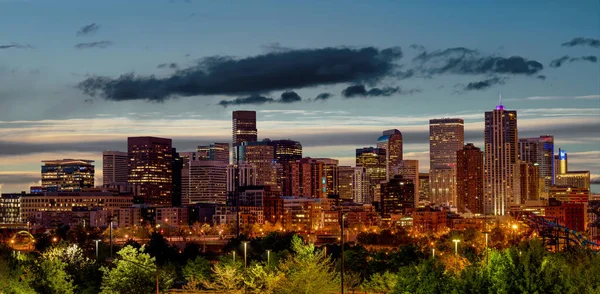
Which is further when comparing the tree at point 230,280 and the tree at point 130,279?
the tree at point 230,280

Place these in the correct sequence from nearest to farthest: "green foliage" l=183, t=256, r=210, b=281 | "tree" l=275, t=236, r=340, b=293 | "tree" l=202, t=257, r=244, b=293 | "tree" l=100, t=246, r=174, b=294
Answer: "tree" l=100, t=246, r=174, b=294 → "tree" l=275, t=236, r=340, b=293 → "tree" l=202, t=257, r=244, b=293 → "green foliage" l=183, t=256, r=210, b=281

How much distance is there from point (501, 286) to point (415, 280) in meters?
11.0

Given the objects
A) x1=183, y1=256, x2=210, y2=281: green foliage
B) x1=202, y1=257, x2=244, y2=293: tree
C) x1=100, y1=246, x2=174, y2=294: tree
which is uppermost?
x1=100, y1=246, x2=174, y2=294: tree

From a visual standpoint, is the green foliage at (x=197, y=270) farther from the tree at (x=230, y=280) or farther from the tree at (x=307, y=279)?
the tree at (x=307, y=279)

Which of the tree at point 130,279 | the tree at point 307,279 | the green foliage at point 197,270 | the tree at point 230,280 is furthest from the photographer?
the green foliage at point 197,270

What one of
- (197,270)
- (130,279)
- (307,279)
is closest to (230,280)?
(307,279)

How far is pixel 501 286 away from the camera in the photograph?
42.9 meters

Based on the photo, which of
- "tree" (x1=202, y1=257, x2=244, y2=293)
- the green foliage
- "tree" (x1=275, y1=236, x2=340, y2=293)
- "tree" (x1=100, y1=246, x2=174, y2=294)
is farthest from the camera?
the green foliage

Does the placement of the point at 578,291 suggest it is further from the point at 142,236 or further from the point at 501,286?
the point at 142,236

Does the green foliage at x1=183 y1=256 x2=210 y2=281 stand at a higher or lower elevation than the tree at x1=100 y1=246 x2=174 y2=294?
lower

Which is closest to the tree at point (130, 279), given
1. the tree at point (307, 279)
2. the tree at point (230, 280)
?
the tree at point (230, 280)

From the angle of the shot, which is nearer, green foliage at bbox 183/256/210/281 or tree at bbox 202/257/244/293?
tree at bbox 202/257/244/293

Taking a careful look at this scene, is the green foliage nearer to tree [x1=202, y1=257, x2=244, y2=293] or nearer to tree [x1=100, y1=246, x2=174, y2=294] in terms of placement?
tree [x1=202, y1=257, x2=244, y2=293]

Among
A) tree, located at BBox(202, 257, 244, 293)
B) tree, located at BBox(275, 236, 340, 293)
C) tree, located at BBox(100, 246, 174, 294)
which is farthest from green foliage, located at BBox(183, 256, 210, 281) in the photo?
tree, located at BBox(100, 246, 174, 294)
